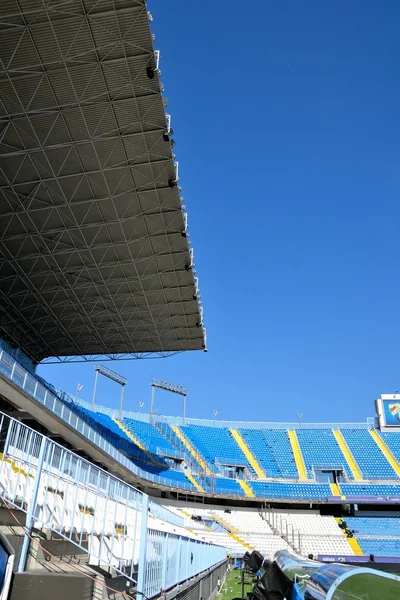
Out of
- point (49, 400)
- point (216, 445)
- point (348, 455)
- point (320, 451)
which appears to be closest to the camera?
point (49, 400)

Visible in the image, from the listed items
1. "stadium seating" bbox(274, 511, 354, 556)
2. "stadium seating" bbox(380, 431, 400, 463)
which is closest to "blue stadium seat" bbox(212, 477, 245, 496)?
"stadium seating" bbox(274, 511, 354, 556)

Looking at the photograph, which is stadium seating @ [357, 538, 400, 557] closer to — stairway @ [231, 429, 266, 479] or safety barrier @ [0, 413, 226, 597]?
stairway @ [231, 429, 266, 479]

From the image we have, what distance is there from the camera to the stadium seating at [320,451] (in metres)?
52.6

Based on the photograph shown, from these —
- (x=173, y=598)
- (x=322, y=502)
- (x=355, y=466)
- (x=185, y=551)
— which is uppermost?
(x=355, y=466)

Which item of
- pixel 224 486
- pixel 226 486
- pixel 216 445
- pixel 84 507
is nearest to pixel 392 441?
pixel 216 445

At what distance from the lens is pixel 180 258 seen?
26.0m

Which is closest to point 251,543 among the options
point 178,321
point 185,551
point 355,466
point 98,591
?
point 355,466

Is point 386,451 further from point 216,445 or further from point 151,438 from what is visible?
point 151,438

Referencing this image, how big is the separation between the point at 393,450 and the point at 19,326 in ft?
142

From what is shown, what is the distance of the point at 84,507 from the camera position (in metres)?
7.05

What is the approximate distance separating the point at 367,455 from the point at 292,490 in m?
11.3

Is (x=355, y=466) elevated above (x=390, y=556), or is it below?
above

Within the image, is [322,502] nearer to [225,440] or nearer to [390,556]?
[390,556]

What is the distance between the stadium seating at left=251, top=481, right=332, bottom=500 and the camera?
153 feet
